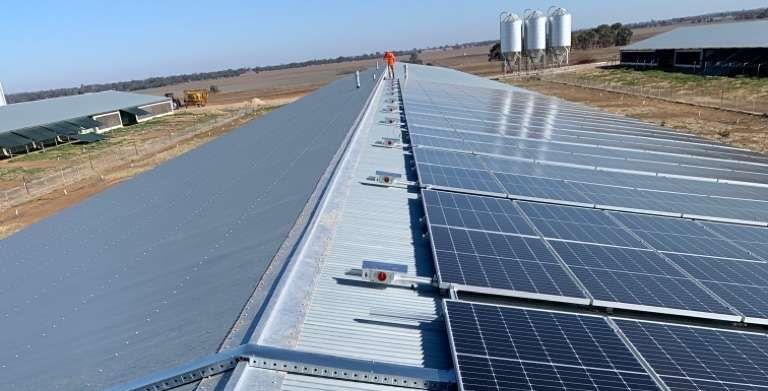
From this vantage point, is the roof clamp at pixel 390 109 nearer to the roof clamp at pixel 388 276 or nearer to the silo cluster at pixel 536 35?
the roof clamp at pixel 388 276

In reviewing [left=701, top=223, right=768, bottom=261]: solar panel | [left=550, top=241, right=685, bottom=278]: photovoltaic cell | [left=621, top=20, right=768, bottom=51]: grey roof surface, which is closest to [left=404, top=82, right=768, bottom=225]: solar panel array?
[left=701, top=223, right=768, bottom=261]: solar panel

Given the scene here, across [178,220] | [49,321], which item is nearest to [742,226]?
[178,220]

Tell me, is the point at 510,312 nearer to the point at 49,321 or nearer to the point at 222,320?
the point at 222,320

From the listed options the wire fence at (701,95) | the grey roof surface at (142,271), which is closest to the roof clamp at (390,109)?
the grey roof surface at (142,271)

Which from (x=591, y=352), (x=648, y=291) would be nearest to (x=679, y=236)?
(x=648, y=291)

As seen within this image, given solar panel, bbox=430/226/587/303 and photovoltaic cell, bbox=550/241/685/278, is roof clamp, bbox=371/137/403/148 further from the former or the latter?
photovoltaic cell, bbox=550/241/685/278
